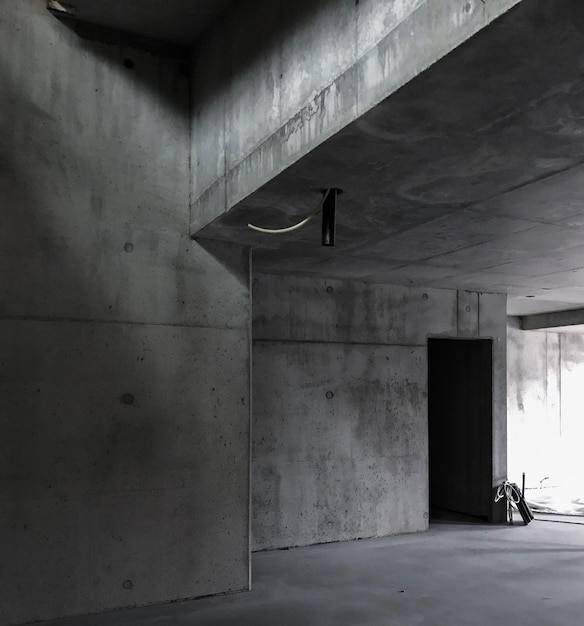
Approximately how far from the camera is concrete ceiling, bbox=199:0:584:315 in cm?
209

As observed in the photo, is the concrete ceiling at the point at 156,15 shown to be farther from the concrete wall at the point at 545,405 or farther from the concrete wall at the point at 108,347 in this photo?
the concrete wall at the point at 545,405

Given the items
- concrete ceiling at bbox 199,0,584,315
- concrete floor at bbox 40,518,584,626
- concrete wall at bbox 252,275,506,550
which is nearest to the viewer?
concrete ceiling at bbox 199,0,584,315

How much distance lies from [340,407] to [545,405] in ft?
20.4

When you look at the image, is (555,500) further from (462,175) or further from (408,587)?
(462,175)

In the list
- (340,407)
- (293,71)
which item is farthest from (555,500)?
(293,71)

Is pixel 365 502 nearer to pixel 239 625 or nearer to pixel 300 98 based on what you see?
pixel 239 625

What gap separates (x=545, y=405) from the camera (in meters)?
11.4

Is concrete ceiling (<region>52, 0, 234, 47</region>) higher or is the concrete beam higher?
concrete ceiling (<region>52, 0, 234, 47</region>)

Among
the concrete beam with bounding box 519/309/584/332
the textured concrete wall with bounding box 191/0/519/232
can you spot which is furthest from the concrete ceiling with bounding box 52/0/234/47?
the concrete beam with bounding box 519/309/584/332

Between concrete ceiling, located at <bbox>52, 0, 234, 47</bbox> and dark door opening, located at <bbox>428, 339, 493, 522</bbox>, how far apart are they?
493 cm

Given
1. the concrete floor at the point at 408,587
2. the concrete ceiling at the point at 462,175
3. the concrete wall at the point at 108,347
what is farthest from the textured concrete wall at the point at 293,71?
the concrete floor at the point at 408,587

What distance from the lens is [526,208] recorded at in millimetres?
4008

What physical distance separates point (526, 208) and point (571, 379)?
8687 mm

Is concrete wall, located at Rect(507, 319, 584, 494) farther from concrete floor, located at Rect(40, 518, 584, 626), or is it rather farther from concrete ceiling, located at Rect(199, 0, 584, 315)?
concrete ceiling, located at Rect(199, 0, 584, 315)
